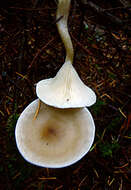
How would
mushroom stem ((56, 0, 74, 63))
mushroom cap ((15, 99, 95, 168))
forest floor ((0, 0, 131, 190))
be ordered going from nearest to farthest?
mushroom stem ((56, 0, 74, 63)) → mushroom cap ((15, 99, 95, 168)) → forest floor ((0, 0, 131, 190))

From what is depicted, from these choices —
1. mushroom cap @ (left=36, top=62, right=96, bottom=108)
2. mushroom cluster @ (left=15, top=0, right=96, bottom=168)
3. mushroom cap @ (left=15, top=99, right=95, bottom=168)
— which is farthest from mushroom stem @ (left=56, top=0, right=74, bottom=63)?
mushroom cap @ (left=15, top=99, right=95, bottom=168)


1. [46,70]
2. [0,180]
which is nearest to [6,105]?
[46,70]

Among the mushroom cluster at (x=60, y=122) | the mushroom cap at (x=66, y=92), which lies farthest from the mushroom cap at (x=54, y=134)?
the mushroom cap at (x=66, y=92)

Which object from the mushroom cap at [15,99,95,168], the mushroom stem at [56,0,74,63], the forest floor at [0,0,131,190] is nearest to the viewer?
the mushroom stem at [56,0,74,63]

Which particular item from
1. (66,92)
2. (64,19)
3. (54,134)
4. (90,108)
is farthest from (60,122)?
(64,19)

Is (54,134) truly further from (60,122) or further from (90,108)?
(90,108)

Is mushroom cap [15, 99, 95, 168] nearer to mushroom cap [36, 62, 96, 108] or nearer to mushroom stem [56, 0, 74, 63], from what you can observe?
mushroom cap [36, 62, 96, 108]

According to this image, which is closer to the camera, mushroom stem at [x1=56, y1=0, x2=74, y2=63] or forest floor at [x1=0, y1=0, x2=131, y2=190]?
mushroom stem at [x1=56, y1=0, x2=74, y2=63]

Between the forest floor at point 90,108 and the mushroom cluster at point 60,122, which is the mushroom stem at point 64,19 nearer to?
the mushroom cluster at point 60,122
